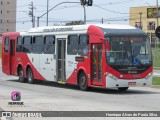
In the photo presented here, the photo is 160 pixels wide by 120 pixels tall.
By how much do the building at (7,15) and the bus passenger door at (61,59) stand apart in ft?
450

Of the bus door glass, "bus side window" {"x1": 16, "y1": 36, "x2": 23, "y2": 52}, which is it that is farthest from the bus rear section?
the bus door glass

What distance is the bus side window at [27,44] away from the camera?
27.3 metres

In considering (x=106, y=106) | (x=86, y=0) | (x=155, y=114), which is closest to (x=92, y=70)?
(x=106, y=106)

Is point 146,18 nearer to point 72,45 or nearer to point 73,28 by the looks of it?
point 73,28

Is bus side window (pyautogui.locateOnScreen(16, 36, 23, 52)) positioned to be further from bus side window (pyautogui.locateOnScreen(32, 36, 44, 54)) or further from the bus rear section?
the bus rear section

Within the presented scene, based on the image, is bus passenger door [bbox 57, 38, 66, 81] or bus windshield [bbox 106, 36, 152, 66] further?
bus passenger door [bbox 57, 38, 66, 81]

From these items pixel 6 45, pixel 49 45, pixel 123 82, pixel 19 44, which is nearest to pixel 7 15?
pixel 6 45

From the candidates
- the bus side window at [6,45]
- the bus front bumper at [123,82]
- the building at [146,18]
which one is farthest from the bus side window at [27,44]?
the building at [146,18]

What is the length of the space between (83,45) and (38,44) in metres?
4.87

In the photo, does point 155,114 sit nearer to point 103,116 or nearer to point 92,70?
point 103,116

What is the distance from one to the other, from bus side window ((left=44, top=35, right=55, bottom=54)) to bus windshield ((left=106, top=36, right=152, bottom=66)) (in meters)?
4.82

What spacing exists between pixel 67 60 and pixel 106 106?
8439 millimetres

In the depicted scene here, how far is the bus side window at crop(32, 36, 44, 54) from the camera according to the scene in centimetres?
2602

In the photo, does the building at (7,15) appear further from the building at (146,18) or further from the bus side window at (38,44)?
the bus side window at (38,44)
